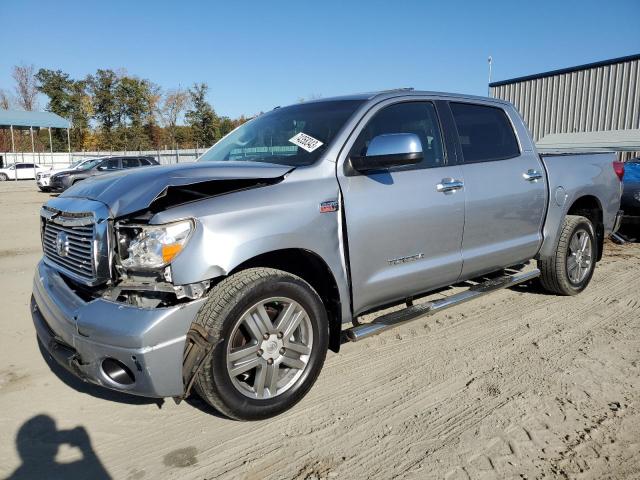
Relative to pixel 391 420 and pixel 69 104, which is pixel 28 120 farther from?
pixel 391 420

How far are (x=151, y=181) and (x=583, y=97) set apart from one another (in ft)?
71.7

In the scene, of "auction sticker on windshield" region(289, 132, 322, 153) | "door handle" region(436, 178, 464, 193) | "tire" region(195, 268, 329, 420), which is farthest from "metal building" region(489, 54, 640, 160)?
"tire" region(195, 268, 329, 420)

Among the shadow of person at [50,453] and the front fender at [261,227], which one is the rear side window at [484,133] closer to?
the front fender at [261,227]

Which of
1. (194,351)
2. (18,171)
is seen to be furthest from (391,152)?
(18,171)

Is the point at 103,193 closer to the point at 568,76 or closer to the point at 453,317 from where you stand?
the point at 453,317

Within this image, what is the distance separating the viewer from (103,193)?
107 inches

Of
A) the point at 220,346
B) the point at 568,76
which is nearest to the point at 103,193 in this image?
the point at 220,346

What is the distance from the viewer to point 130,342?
7.65 feet

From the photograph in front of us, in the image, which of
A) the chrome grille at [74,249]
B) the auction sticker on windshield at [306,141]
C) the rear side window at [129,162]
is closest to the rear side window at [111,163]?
the rear side window at [129,162]

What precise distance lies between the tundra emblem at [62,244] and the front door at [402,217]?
1.68 m

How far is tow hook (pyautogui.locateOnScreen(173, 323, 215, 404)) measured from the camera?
8.02 feet

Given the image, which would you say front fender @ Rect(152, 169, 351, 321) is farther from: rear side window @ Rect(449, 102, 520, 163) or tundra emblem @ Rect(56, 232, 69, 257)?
rear side window @ Rect(449, 102, 520, 163)

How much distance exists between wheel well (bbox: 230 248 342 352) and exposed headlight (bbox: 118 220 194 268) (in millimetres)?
538

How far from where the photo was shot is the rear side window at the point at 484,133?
13.4ft
